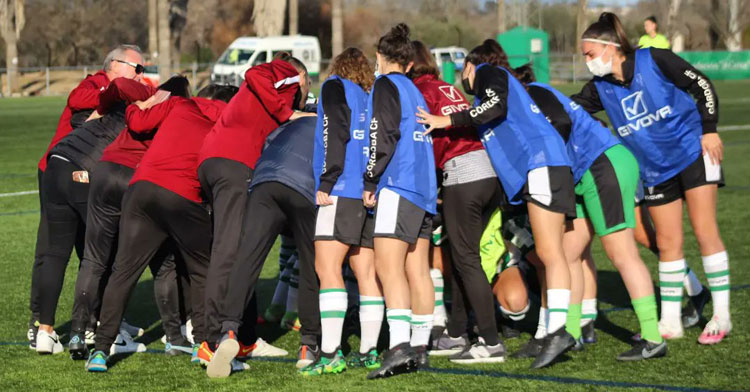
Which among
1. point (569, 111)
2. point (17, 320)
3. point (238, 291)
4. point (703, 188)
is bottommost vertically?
point (17, 320)

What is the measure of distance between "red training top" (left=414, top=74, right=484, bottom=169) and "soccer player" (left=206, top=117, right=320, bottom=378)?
770 millimetres

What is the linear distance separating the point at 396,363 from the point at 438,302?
112 centimetres

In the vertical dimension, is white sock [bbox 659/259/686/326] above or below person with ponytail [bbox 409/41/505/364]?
below

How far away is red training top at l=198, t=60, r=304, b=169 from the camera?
596 cm

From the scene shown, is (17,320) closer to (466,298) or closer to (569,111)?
(466,298)

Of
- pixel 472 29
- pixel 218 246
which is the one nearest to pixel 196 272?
pixel 218 246

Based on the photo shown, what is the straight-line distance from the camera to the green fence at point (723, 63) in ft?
175

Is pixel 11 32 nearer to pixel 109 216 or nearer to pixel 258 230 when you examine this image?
pixel 109 216

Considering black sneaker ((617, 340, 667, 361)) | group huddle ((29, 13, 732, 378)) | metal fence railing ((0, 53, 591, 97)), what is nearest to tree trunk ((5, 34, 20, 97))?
metal fence railing ((0, 53, 591, 97))

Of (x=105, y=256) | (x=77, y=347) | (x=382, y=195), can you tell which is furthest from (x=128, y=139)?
(x=382, y=195)

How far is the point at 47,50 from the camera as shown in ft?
203

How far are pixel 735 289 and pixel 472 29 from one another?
2610 inches

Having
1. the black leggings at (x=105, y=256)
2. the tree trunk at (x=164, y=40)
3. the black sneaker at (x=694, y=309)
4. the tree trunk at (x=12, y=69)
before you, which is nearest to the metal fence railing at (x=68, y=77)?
the tree trunk at (x=12, y=69)

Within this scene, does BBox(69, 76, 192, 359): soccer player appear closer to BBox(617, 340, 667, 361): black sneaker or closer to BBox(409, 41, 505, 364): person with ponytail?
BBox(409, 41, 505, 364): person with ponytail
